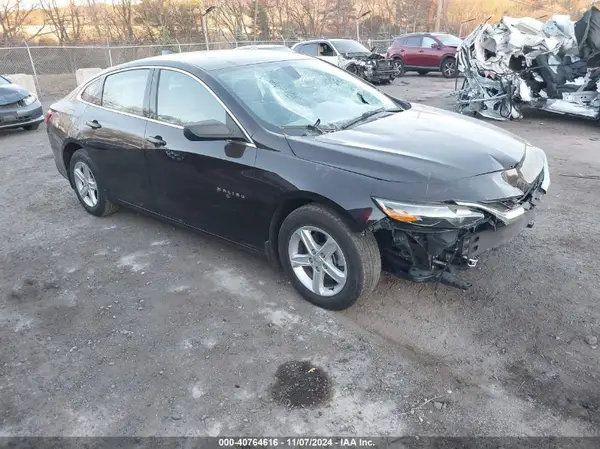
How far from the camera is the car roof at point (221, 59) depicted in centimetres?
396

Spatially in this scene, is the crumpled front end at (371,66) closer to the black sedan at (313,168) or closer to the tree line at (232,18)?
the tree line at (232,18)

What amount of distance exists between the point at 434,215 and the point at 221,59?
92.4 inches

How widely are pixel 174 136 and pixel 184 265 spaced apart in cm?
109

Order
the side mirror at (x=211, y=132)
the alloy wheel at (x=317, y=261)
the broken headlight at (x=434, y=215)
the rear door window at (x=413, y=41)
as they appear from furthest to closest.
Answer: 1. the rear door window at (x=413, y=41)
2. the side mirror at (x=211, y=132)
3. the alloy wheel at (x=317, y=261)
4. the broken headlight at (x=434, y=215)

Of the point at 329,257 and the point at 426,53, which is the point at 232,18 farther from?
the point at 329,257

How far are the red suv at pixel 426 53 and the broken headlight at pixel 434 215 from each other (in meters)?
16.8

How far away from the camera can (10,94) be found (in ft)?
32.5

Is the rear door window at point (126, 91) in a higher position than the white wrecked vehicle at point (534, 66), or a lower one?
higher

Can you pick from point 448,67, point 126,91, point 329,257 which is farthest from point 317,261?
point 448,67

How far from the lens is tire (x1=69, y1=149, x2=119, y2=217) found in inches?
194

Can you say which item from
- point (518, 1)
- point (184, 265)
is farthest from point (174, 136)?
point (518, 1)

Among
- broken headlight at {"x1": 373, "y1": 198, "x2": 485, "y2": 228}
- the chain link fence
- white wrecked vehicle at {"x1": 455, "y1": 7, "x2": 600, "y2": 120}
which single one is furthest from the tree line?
broken headlight at {"x1": 373, "y1": 198, "x2": 485, "y2": 228}

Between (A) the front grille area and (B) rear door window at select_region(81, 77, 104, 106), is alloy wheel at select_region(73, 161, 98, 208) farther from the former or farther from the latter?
(A) the front grille area

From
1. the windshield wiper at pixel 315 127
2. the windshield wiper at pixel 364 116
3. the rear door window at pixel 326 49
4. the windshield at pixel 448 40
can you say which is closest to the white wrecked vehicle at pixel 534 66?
the rear door window at pixel 326 49
